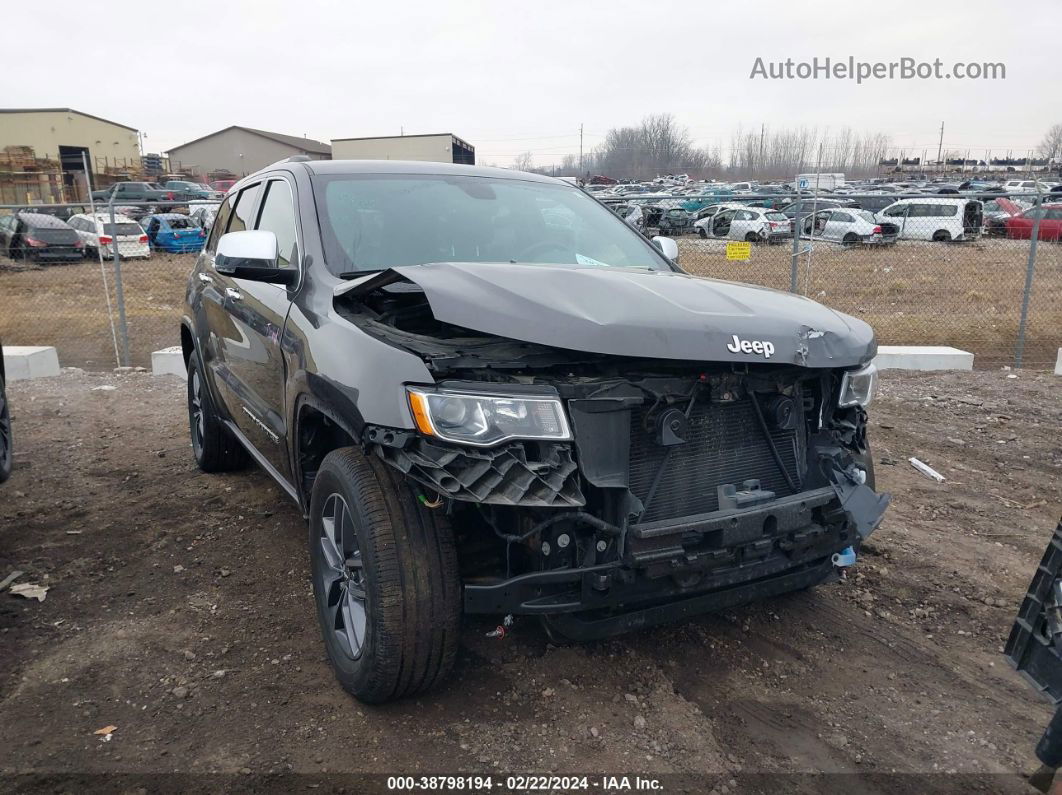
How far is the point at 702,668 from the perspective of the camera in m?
3.06

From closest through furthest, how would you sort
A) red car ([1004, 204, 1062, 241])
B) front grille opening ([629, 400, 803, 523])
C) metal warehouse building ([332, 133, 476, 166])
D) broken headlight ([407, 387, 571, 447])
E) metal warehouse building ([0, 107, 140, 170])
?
broken headlight ([407, 387, 571, 447]) → front grille opening ([629, 400, 803, 523]) → red car ([1004, 204, 1062, 241]) → metal warehouse building ([332, 133, 476, 166]) → metal warehouse building ([0, 107, 140, 170])

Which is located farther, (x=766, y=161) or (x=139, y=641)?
(x=766, y=161)

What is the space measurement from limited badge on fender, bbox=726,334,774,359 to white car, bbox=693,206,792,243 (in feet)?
55.3

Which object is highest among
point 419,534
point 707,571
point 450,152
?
point 450,152

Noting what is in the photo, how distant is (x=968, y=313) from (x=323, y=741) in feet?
46.3

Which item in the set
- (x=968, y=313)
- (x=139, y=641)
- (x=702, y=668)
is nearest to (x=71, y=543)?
(x=139, y=641)

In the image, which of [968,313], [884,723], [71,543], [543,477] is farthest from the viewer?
[968,313]

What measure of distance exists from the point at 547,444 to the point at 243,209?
3.05 meters

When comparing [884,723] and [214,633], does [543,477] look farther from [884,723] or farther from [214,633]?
[214,633]

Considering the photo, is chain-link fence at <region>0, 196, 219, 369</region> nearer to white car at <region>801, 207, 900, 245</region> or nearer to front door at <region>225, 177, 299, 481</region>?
front door at <region>225, 177, 299, 481</region>

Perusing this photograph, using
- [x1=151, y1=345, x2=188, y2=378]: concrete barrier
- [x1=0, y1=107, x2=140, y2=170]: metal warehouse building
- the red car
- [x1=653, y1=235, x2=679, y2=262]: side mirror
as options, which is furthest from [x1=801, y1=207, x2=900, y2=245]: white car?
[x1=0, y1=107, x2=140, y2=170]: metal warehouse building

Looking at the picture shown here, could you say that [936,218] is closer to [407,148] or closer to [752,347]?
[407,148]

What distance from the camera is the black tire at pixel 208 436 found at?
5.05m

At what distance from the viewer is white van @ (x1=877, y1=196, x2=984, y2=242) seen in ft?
68.9
